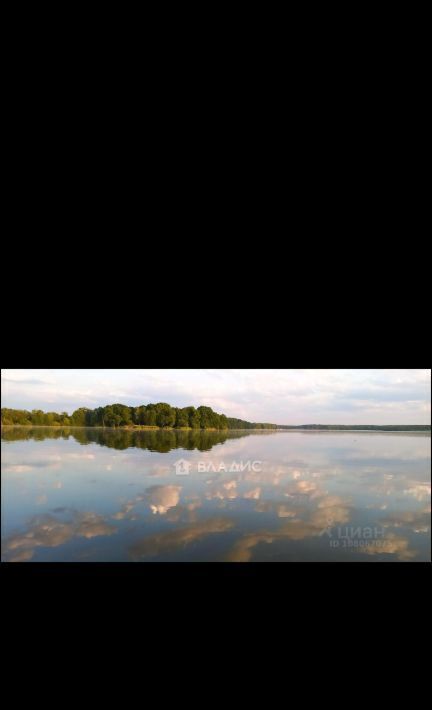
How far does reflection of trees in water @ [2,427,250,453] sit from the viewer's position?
456cm

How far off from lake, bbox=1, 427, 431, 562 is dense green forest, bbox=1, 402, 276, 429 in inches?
7.1

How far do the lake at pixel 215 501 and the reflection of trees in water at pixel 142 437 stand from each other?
16 millimetres

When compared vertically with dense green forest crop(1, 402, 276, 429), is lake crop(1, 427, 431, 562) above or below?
below

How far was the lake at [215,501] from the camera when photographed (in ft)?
13.4

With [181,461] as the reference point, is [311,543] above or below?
below

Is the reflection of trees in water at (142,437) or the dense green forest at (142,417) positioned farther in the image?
the dense green forest at (142,417)

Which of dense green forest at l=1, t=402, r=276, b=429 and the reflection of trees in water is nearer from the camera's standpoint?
the reflection of trees in water
